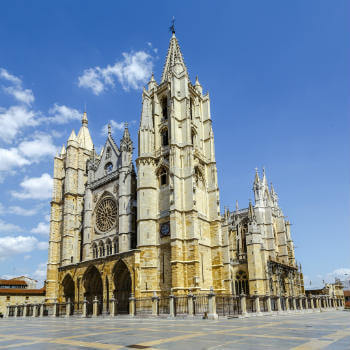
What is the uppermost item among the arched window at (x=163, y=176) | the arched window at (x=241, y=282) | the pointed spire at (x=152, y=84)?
the pointed spire at (x=152, y=84)

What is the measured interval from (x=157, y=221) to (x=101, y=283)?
379 inches

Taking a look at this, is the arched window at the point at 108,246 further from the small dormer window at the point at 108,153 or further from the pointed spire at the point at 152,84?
the pointed spire at the point at 152,84

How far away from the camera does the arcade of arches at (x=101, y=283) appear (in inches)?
1182

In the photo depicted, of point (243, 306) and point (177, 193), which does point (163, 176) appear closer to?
point (177, 193)

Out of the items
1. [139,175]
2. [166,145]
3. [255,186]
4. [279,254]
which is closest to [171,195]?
[139,175]

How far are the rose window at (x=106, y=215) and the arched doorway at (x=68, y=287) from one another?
6.61 meters

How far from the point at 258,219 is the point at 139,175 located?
71.0ft

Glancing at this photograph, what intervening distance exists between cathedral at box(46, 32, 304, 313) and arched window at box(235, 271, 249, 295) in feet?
0.41

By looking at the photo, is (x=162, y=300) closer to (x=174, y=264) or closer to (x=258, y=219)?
(x=174, y=264)

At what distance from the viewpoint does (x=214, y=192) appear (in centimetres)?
3375

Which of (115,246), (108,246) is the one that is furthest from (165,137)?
(108,246)

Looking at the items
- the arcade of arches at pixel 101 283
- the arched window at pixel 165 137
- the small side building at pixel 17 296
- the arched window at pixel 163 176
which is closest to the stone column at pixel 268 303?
the arcade of arches at pixel 101 283

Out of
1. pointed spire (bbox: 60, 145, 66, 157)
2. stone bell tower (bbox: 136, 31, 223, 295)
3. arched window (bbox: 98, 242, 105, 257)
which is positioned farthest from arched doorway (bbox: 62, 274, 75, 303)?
pointed spire (bbox: 60, 145, 66, 157)

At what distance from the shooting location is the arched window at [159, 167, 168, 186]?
32156 mm
